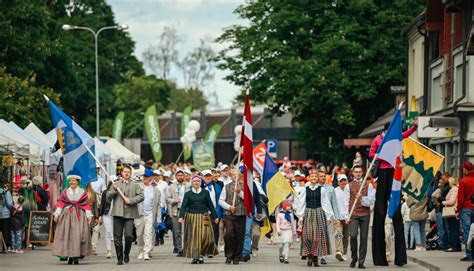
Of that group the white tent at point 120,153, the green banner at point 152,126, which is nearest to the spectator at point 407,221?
the white tent at point 120,153

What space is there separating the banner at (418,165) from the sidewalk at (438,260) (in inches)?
50.2

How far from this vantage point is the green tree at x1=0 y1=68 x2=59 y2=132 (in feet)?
155

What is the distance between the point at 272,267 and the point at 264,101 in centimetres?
3496

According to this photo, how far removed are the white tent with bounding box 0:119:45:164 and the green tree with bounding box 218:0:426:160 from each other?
22296mm

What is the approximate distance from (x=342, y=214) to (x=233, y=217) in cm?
227

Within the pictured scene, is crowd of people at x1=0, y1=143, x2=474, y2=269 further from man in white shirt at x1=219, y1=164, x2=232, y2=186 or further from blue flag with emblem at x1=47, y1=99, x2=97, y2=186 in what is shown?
man in white shirt at x1=219, y1=164, x2=232, y2=186

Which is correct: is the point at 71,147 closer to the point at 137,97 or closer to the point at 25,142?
the point at 25,142

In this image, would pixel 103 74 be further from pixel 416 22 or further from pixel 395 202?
pixel 395 202

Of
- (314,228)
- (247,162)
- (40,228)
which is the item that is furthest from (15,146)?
(314,228)

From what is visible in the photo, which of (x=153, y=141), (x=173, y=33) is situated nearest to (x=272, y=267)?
(x=153, y=141)

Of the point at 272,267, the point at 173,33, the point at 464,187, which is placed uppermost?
the point at 173,33

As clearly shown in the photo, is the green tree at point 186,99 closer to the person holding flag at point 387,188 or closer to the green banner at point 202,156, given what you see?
the green banner at point 202,156

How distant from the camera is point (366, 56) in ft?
182

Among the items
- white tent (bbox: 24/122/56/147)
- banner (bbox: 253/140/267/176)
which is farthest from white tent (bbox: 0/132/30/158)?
banner (bbox: 253/140/267/176)
